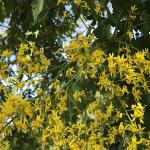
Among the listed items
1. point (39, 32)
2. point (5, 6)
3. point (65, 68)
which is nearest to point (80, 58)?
point (65, 68)

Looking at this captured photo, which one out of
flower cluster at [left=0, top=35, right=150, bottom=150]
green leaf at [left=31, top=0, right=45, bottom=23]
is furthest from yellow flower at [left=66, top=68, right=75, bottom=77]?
green leaf at [left=31, top=0, right=45, bottom=23]

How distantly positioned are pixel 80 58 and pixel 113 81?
6.4 inches

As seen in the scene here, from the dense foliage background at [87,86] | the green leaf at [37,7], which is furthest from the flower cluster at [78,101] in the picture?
the green leaf at [37,7]

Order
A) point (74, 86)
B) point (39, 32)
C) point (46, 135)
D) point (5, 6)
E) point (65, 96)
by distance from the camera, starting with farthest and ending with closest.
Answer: point (39, 32), point (5, 6), point (74, 86), point (65, 96), point (46, 135)

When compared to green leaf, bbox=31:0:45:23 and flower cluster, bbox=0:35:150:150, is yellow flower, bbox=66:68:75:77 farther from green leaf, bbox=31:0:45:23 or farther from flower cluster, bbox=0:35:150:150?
green leaf, bbox=31:0:45:23

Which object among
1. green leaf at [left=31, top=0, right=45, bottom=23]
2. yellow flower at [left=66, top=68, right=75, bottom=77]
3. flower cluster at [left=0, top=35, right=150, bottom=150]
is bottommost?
flower cluster at [left=0, top=35, right=150, bottom=150]

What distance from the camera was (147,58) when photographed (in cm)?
181

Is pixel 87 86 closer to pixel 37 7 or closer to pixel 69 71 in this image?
pixel 69 71

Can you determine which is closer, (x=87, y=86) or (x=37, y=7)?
(x=37, y=7)

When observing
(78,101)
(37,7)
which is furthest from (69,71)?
(37,7)

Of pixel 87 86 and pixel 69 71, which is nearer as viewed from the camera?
pixel 69 71

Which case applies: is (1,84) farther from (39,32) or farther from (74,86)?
(39,32)

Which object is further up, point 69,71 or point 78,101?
point 69,71

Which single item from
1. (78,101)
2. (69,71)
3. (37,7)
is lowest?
(78,101)
